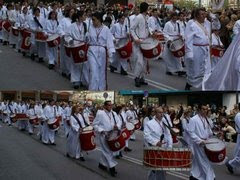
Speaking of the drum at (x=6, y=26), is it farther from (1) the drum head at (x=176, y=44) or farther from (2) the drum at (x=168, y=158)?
(2) the drum at (x=168, y=158)

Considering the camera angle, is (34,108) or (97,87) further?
(34,108)

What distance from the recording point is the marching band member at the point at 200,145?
33.2 ft

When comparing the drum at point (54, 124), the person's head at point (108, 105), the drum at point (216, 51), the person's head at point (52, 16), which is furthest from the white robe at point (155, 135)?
the drum at point (54, 124)

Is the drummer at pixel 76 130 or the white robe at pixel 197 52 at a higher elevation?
the white robe at pixel 197 52

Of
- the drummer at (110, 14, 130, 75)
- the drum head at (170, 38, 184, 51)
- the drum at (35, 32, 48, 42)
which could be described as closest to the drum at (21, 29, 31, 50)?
the drum at (35, 32, 48, 42)

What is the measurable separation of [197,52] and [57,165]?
4631 mm

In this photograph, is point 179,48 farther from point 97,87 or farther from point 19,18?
point 19,18

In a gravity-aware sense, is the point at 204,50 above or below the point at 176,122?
above

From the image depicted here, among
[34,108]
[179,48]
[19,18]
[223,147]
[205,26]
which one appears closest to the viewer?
[223,147]

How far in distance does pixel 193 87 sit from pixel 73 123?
4077 millimetres

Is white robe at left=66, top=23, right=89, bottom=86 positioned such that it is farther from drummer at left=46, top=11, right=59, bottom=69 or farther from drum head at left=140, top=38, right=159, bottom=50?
drummer at left=46, top=11, right=59, bottom=69

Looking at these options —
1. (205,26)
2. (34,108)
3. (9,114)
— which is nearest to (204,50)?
(205,26)

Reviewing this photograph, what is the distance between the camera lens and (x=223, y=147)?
31.3 feet

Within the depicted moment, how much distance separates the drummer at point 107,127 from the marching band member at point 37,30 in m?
4.05
